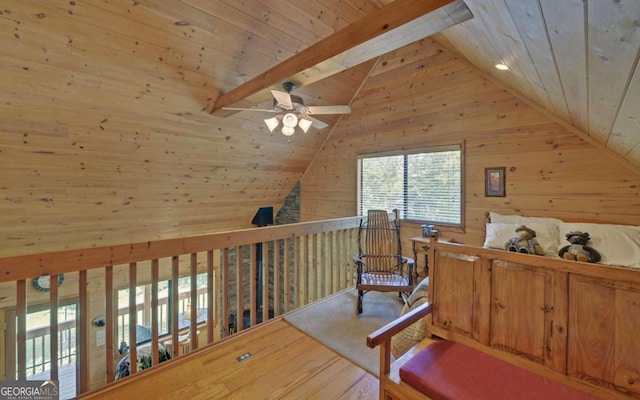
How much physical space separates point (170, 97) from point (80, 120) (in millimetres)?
960

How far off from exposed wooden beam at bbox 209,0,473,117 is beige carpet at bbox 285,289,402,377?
7.99ft

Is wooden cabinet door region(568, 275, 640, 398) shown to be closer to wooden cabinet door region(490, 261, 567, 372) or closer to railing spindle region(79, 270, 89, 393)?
wooden cabinet door region(490, 261, 567, 372)

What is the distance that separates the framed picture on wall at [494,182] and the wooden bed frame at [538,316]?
7.68 feet

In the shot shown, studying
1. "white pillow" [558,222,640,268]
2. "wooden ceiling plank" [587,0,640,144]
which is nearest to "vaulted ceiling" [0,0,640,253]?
"wooden ceiling plank" [587,0,640,144]

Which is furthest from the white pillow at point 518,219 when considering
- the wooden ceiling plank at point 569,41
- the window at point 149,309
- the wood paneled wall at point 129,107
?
the window at point 149,309

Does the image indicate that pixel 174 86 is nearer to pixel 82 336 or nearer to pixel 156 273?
pixel 156 273

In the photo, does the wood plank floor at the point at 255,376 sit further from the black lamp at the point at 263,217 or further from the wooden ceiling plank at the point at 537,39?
the black lamp at the point at 263,217

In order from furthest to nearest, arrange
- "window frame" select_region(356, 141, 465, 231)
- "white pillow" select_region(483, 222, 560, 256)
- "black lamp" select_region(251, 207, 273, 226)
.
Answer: "black lamp" select_region(251, 207, 273, 226) → "window frame" select_region(356, 141, 465, 231) → "white pillow" select_region(483, 222, 560, 256)

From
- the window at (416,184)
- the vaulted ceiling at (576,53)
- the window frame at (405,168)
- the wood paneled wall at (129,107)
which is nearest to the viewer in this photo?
the vaulted ceiling at (576,53)

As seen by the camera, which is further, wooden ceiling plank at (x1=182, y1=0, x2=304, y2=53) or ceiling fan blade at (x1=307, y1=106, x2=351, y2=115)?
ceiling fan blade at (x1=307, y1=106, x2=351, y2=115)

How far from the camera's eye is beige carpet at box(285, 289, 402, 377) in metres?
2.34

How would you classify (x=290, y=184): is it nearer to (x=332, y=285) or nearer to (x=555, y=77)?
(x=332, y=285)

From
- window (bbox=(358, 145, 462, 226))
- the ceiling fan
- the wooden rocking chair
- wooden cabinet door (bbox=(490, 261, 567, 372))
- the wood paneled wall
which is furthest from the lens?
window (bbox=(358, 145, 462, 226))

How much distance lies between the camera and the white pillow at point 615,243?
2.32 meters
